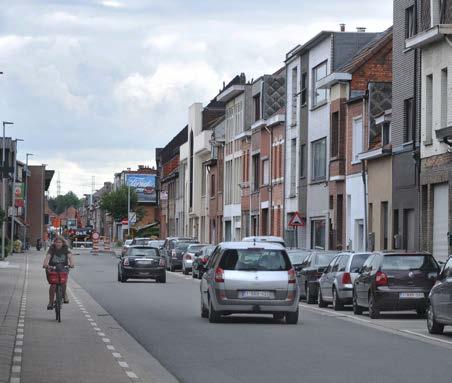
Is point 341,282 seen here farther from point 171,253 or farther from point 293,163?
point 171,253

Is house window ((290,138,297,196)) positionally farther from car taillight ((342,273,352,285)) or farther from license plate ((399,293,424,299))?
license plate ((399,293,424,299))

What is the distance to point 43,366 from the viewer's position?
1722 cm

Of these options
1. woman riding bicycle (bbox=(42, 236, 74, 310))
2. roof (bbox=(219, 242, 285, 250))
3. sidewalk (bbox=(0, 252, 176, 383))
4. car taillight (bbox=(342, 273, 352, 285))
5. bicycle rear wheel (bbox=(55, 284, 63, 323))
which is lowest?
sidewalk (bbox=(0, 252, 176, 383))

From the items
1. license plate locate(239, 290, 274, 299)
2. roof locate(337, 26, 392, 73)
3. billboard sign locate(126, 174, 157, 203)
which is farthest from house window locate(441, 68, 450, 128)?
billboard sign locate(126, 174, 157, 203)

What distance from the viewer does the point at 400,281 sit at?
28938mm

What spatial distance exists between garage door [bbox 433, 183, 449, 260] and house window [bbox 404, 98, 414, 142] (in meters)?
3.54

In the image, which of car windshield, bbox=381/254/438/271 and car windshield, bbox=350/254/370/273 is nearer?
car windshield, bbox=381/254/438/271

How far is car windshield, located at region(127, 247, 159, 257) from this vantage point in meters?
53.2

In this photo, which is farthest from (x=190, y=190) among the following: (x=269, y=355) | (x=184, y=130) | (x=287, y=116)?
(x=269, y=355)

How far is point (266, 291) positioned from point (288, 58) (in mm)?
40769

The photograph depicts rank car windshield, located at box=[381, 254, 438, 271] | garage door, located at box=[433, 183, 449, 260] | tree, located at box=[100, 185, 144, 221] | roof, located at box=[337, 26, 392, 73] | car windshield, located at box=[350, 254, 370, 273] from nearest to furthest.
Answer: car windshield, located at box=[381, 254, 438, 271] < car windshield, located at box=[350, 254, 370, 273] < garage door, located at box=[433, 183, 449, 260] < roof, located at box=[337, 26, 392, 73] < tree, located at box=[100, 185, 144, 221]

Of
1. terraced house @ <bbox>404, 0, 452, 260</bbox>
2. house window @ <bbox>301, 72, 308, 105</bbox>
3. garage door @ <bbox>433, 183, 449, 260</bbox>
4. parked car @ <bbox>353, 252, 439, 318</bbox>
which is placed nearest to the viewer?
parked car @ <bbox>353, 252, 439, 318</bbox>

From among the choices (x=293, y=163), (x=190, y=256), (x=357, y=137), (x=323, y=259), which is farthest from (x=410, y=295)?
(x=293, y=163)

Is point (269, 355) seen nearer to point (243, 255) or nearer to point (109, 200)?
point (243, 255)
